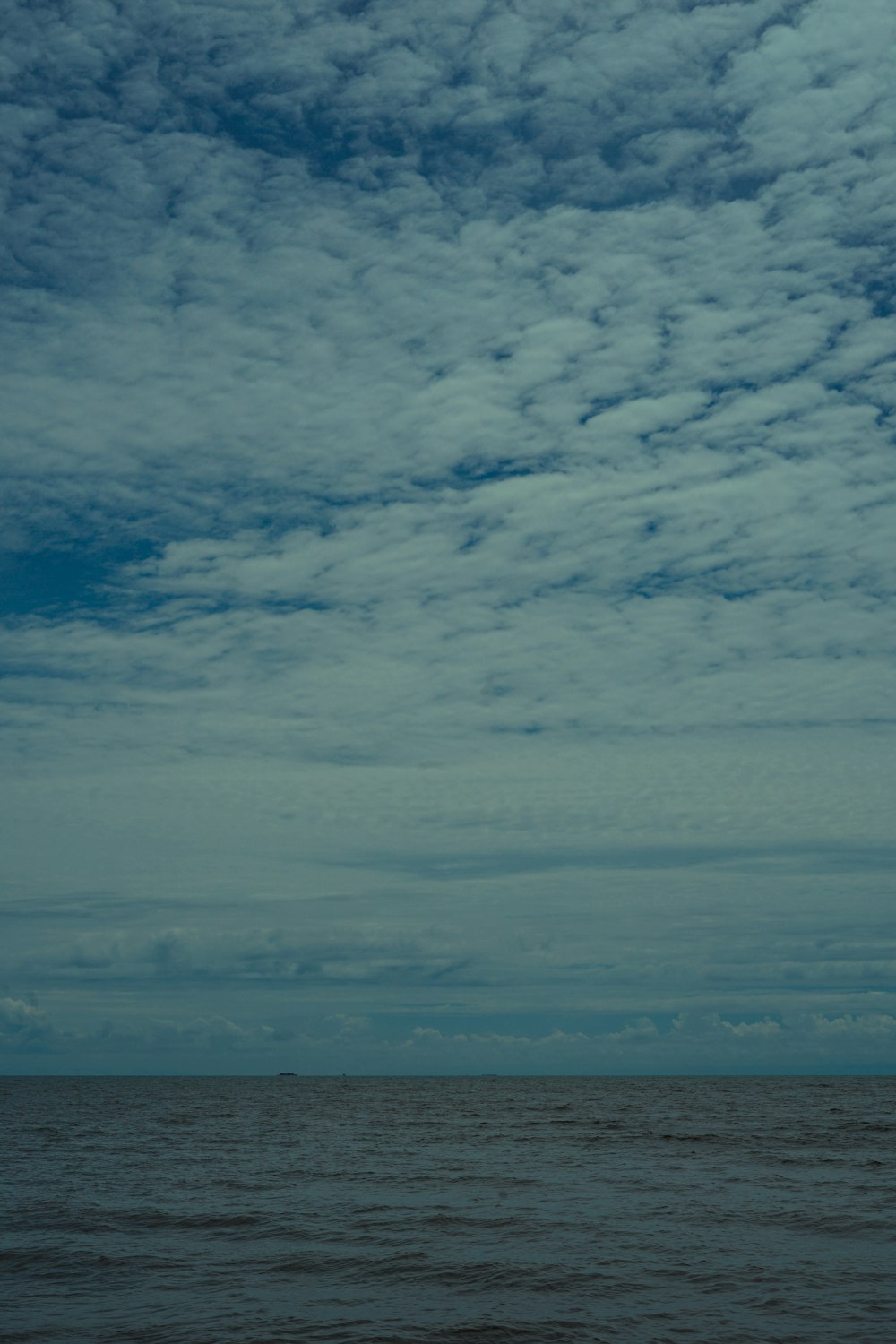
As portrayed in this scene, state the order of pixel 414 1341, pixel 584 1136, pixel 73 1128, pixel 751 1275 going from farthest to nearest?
pixel 73 1128 → pixel 584 1136 → pixel 751 1275 → pixel 414 1341

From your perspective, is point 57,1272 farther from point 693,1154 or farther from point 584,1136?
point 584,1136

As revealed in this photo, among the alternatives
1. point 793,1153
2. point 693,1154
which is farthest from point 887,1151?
point 693,1154

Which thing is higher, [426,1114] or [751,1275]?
[751,1275]

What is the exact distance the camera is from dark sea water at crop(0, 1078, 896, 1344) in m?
17.3

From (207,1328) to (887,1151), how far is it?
37211mm

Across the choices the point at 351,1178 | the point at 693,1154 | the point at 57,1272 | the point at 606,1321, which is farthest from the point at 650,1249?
the point at 693,1154

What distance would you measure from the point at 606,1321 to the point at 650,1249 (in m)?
6.05

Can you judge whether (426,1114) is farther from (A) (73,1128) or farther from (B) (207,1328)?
(B) (207,1328)

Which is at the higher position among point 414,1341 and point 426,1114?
point 414,1341

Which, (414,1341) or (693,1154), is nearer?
(414,1341)

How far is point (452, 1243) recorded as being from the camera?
24.0m

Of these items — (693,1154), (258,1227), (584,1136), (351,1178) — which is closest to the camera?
(258,1227)

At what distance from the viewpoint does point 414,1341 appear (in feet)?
53.6

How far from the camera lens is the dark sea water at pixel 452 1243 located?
17.3 m
